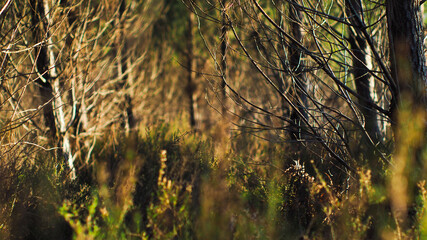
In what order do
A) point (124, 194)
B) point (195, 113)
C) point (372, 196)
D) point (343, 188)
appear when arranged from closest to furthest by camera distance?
point (372, 196)
point (124, 194)
point (343, 188)
point (195, 113)

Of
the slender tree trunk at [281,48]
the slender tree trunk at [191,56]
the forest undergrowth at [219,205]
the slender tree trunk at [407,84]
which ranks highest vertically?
the slender tree trunk at [191,56]

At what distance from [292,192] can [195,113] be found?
22.9 ft

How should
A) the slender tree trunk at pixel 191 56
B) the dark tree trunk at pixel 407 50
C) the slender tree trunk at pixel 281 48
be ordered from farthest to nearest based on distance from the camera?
the slender tree trunk at pixel 191 56, the slender tree trunk at pixel 281 48, the dark tree trunk at pixel 407 50

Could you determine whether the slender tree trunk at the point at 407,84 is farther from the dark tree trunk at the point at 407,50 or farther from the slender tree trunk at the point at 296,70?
the slender tree trunk at the point at 296,70

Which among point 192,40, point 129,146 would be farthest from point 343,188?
point 192,40

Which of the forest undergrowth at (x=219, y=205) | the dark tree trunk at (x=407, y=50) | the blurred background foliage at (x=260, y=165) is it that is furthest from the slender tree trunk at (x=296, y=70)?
the dark tree trunk at (x=407, y=50)

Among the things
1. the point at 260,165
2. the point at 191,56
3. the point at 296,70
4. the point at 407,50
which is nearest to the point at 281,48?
the point at 296,70

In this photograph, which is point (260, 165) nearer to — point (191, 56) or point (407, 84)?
point (407, 84)

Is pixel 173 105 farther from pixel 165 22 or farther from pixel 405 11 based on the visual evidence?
pixel 405 11

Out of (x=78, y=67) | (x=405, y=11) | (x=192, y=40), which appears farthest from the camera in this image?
(x=192, y=40)

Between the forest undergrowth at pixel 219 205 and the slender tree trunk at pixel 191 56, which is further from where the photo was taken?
the slender tree trunk at pixel 191 56

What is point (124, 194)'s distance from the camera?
111 inches

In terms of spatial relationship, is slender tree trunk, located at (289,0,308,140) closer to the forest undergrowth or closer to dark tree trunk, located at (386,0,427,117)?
the forest undergrowth

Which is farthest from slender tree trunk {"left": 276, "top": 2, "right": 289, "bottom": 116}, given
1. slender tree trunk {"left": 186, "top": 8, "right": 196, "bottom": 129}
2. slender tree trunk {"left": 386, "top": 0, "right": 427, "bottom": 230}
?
slender tree trunk {"left": 186, "top": 8, "right": 196, "bottom": 129}
